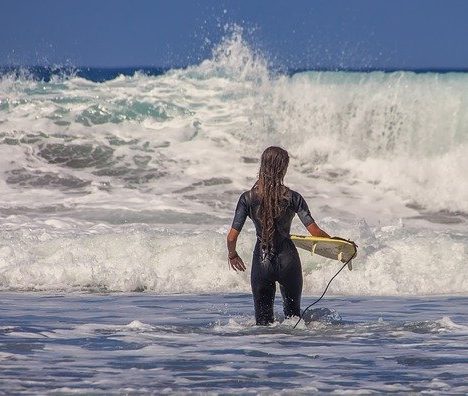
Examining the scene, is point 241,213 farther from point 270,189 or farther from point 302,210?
point 302,210

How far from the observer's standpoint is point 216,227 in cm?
1756

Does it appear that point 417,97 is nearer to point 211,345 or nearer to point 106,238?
point 106,238

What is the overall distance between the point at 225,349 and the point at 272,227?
3.29 ft

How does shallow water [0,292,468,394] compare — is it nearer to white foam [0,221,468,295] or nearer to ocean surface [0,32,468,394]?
ocean surface [0,32,468,394]

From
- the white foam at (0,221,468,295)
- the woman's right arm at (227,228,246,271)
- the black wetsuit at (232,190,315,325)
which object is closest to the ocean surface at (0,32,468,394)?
the white foam at (0,221,468,295)

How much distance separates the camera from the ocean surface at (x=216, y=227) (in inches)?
343

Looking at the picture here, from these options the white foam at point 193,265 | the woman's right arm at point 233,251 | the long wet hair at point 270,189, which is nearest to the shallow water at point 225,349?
the woman's right arm at point 233,251

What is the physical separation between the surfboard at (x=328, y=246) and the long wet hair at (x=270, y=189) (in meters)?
0.25

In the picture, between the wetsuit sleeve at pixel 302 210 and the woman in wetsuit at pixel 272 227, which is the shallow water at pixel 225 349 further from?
the wetsuit sleeve at pixel 302 210

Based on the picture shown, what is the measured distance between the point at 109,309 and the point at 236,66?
57.5ft

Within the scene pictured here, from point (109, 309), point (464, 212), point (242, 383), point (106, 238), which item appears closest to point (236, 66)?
point (464, 212)

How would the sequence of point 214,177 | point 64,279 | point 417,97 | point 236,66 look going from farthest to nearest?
point 236,66 → point 417,97 → point 214,177 → point 64,279

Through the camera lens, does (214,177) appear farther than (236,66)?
No

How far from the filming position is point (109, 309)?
11.8 metres
